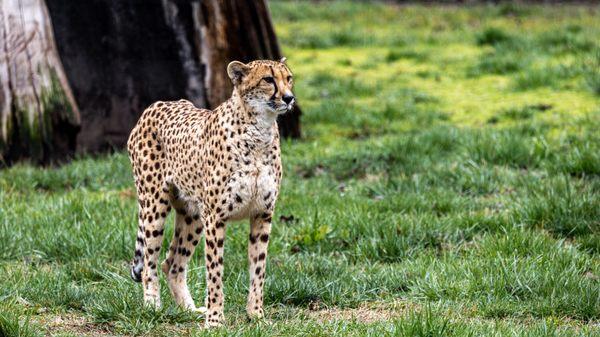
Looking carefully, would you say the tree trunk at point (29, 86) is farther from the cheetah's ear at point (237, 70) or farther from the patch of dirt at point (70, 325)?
the cheetah's ear at point (237, 70)

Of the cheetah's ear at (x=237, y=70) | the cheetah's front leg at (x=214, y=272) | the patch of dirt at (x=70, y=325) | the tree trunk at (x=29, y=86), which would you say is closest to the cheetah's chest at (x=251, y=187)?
the cheetah's front leg at (x=214, y=272)

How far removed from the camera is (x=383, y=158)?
8984 mm

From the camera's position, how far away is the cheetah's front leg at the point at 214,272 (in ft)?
17.1

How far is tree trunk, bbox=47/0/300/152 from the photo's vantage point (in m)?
9.72

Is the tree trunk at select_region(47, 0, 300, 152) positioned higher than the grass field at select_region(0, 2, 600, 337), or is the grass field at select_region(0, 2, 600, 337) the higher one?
the tree trunk at select_region(47, 0, 300, 152)

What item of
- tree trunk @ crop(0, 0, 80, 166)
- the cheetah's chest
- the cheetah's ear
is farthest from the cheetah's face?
tree trunk @ crop(0, 0, 80, 166)

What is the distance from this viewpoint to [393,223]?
6.94 metres

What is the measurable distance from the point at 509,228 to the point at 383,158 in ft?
7.34

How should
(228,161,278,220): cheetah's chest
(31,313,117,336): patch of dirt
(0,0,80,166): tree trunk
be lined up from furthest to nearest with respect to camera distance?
(0,0,80,166): tree trunk
(31,313,117,336): patch of dirt
(228,161,278,220): cheetah's chest

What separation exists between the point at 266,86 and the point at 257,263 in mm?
961

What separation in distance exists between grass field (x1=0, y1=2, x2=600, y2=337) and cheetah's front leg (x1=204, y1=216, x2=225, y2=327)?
0.17 meters

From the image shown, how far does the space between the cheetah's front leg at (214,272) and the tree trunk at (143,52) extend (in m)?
4.59

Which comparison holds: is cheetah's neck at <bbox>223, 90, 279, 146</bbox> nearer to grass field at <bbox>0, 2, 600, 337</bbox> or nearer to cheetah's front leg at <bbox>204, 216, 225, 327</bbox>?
cheetah's front leg at <bbox>204, 216, 225, 327</bbox>

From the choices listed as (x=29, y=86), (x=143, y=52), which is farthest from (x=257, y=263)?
(x=143, y=52)
